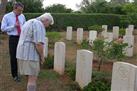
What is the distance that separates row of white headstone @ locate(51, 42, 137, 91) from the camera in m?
7.00

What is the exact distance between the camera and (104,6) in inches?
1528

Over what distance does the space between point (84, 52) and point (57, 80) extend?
4.33 ft

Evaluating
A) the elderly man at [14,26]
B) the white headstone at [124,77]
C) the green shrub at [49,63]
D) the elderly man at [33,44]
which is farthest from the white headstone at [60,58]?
the white headstone at [124,77]

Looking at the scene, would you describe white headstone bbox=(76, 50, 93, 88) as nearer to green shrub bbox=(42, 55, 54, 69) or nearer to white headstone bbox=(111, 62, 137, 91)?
white headstone bbox=(111, 62, 137, 91)

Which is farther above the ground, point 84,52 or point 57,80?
point 84,52

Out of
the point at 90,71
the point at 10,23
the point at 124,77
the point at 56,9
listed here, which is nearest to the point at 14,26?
the point at 10,23

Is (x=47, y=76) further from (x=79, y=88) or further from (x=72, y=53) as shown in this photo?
(x=72, y=53)

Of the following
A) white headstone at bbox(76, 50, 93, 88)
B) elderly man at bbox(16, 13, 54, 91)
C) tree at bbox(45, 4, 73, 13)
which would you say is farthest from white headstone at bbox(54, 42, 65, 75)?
tree at bbox(45, 4, 73, 13)

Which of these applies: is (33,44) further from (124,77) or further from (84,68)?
(124,77)

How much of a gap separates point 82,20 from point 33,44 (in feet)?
82.6

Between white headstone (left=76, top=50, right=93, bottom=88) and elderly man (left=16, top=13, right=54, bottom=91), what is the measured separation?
4.82 feet

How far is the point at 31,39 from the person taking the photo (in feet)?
26.5

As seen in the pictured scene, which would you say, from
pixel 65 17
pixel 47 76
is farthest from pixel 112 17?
pixel 47 76

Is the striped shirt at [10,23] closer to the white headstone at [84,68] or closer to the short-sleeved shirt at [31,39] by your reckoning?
the white headstone at [84,68]
